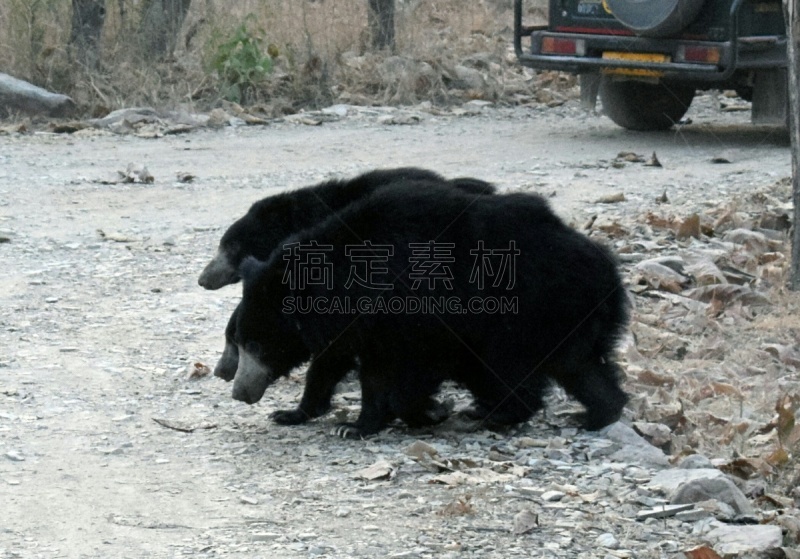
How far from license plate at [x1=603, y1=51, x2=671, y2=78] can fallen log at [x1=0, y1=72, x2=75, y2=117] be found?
5.49m

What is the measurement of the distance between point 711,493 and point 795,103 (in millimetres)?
3571

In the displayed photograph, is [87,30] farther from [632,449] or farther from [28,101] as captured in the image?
[632,449]

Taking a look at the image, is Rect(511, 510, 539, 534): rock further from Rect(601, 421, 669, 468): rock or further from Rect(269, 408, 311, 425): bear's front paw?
Rect(269, 408, 311, 425): bear's front paw

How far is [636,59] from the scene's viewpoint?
35.9 feet

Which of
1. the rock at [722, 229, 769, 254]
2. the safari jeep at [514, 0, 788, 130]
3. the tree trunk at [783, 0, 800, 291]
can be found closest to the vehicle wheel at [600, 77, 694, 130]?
the safari jeep at [514, 0, 788, 130]

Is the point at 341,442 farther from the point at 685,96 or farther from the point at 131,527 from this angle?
the point at 685,96

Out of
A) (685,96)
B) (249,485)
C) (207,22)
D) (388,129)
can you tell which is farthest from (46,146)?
(249,485)

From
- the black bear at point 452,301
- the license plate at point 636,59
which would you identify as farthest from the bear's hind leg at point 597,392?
the license plate at point 636,59

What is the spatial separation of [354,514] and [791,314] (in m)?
3.42

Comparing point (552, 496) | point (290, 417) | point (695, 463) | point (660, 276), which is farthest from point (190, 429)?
point (660, 276)

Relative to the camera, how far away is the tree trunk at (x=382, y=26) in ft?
49.6

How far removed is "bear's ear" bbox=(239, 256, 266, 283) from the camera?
15.7 ft

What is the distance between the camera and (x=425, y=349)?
4.60 metres

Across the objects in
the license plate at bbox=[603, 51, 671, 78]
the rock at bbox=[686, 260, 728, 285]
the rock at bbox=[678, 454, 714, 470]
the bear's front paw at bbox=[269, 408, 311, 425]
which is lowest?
the bear's front paw at bbox=[269, 408, 311, 425]
